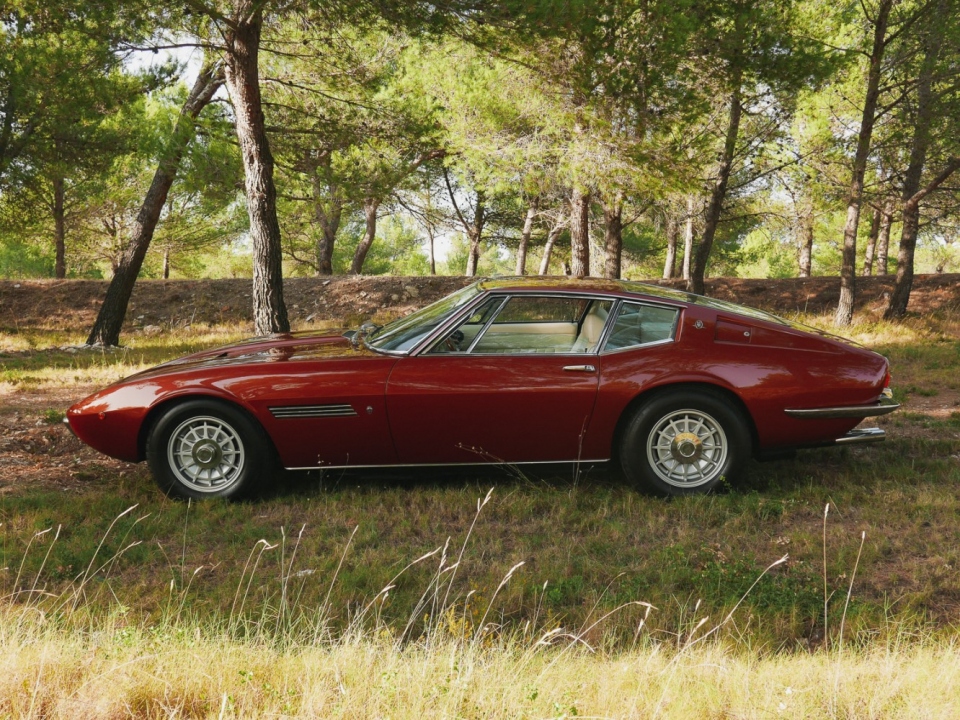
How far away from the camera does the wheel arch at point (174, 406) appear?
482cm

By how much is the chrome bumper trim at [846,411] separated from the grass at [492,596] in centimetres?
55

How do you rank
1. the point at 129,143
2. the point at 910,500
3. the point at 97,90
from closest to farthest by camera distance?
1. the point at 910,500
2. the point at 97,90
3. the point at 129,143

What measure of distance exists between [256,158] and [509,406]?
21.7 ft

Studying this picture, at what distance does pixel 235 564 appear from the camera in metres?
4.04

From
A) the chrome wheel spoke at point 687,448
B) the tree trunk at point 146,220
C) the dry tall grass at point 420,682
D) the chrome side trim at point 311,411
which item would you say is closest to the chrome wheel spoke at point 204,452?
the chrome side trim at point 311,411

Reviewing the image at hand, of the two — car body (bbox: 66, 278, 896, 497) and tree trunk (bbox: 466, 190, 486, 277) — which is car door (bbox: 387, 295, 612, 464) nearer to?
car body (bbox: 66, 278, 896, 497)

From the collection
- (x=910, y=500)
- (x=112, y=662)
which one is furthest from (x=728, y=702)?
(x=910, y=500)

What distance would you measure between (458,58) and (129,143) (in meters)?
6.95

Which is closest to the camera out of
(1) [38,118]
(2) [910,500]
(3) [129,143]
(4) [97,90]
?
(2) [910,500]

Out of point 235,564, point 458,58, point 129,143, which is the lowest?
point 235,564

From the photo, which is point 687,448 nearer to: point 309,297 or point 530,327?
point 530,327

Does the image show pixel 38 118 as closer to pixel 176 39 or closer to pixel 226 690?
pixel 176 39

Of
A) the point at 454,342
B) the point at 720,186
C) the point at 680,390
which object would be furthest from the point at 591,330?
the point at 720,186

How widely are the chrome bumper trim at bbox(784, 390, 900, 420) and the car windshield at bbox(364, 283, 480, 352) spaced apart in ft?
7.23
